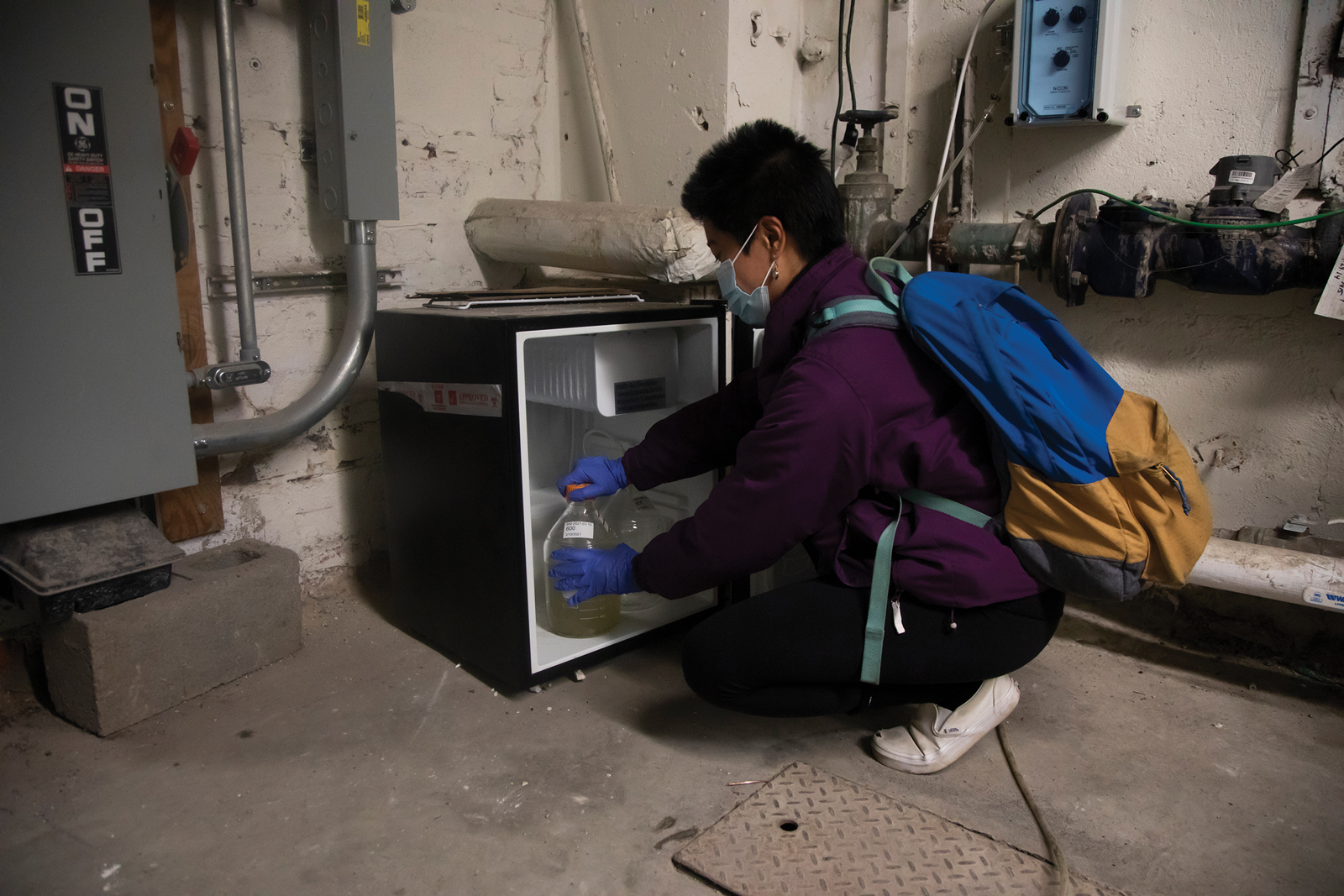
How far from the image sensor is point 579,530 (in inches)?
71.5

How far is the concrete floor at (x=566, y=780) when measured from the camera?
1.35 m

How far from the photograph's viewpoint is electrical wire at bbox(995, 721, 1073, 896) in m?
1.31

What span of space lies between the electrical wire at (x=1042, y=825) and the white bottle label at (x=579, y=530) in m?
0.85

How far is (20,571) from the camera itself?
62.7 inches

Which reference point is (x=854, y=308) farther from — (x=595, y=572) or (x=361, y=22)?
(x=361, y=22)

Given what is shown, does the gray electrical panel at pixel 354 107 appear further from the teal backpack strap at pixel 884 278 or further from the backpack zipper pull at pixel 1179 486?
the backpack zipper pull at pixel 1179 486

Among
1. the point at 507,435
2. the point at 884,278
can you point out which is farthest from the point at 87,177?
the point at 884,278

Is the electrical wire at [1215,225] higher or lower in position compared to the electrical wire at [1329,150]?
lower

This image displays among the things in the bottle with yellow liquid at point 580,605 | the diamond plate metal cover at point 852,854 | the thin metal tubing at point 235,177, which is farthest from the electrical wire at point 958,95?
the thin metal tubing at point 235,177

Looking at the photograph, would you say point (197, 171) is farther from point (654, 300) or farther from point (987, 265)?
point (987, 265)

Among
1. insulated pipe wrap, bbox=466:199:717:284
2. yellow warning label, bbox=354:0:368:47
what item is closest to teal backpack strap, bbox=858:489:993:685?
insulated pipe wrap, bbox=466:199:717:284

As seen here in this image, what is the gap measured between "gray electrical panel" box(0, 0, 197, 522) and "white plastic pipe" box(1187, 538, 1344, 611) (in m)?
1.99

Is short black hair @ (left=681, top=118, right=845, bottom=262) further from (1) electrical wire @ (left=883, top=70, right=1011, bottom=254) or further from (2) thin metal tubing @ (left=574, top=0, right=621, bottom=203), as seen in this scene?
(2) thin metal tubing @ (left=574, top=0, right=621, bottom=203)

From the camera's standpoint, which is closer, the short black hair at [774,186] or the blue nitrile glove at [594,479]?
the short black hair at [774,186]
